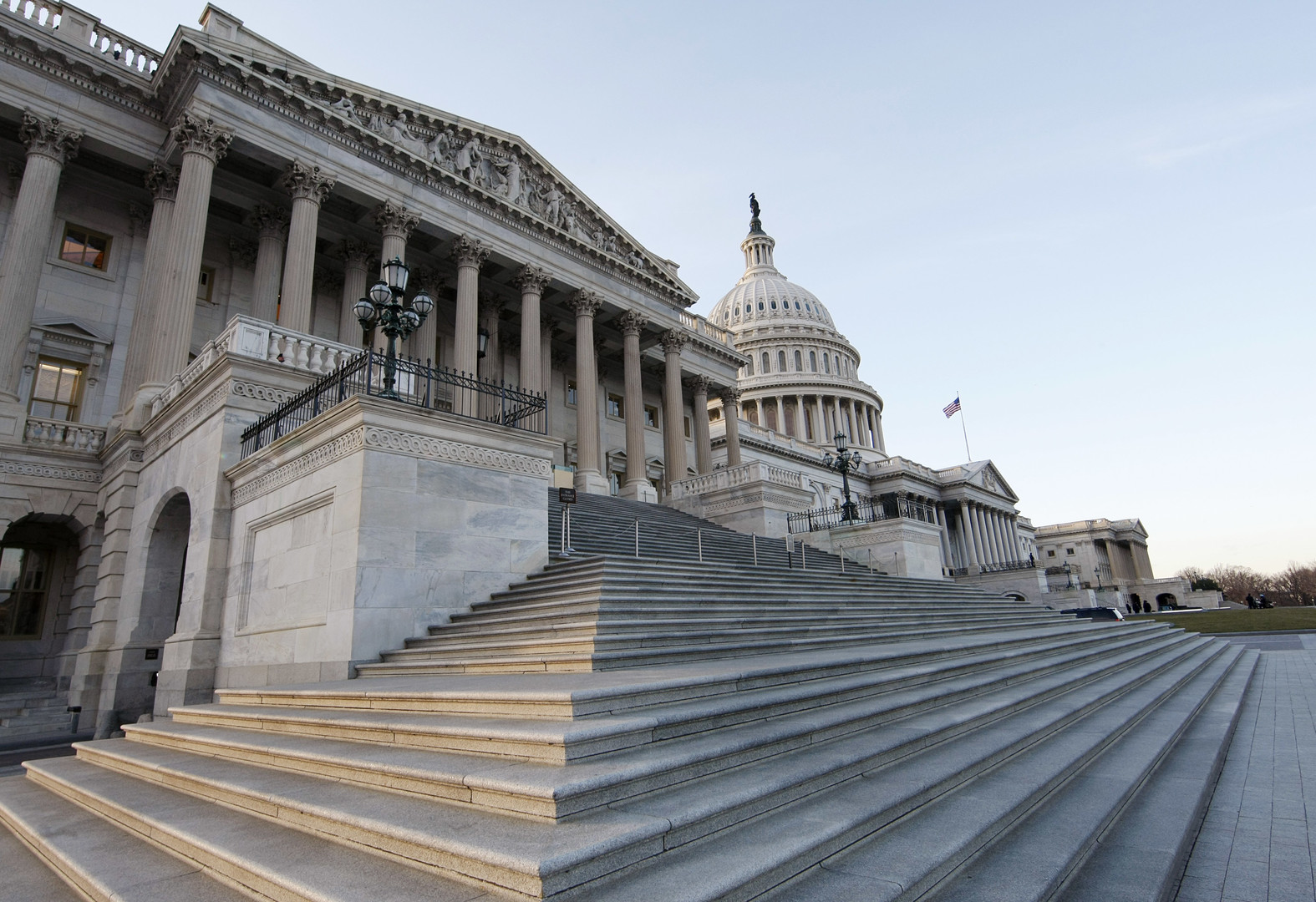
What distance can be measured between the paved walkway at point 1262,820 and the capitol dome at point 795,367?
82.7 metres

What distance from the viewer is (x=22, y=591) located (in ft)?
64.3

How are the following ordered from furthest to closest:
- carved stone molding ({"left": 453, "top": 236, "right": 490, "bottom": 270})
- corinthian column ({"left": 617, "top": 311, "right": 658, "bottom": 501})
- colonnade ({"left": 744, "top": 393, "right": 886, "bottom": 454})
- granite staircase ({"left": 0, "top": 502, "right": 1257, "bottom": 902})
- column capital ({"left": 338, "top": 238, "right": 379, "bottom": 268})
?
colonnade ({"left": 744, "top": 393, "right": 886, "bottom": 454}) → corinthian column ({"left": 617, "top": 311, "right": 658, "bottom": 501}) → carved stone molding ({"left": 453, "top": 236, "right": 490, "bottom": 270}) → column capital ({"left": 338, "top": 238, "right": 379, "bottom": 268}) → granite staircase ({"left": 0, "top": 502, "right": 1257, "bottom": 902})

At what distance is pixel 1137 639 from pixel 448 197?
27.8 meters

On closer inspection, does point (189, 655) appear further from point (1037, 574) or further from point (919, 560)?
point (1037, 574)

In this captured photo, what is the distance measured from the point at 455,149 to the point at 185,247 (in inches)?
482

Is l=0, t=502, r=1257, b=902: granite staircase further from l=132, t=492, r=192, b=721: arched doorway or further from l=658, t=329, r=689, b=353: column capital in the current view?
l=658, t=329, r=689, b=353: column capital

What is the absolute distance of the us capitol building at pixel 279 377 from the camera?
1106 cm

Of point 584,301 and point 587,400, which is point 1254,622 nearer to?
point 587,400

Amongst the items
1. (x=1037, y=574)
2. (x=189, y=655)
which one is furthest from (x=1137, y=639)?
(x=1037, y=574)

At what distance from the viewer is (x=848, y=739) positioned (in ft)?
18.4

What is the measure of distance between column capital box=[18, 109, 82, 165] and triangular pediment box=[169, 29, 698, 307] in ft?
13.4

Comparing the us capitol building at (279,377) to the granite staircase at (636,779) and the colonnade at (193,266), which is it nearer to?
the colonnade at (193,266)

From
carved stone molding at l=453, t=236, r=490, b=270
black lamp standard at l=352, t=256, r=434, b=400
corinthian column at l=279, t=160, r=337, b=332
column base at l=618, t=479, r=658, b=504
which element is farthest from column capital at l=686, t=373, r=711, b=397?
black lamp standard at l=352, t=256, r=434, b=400

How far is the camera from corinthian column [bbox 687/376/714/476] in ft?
123
